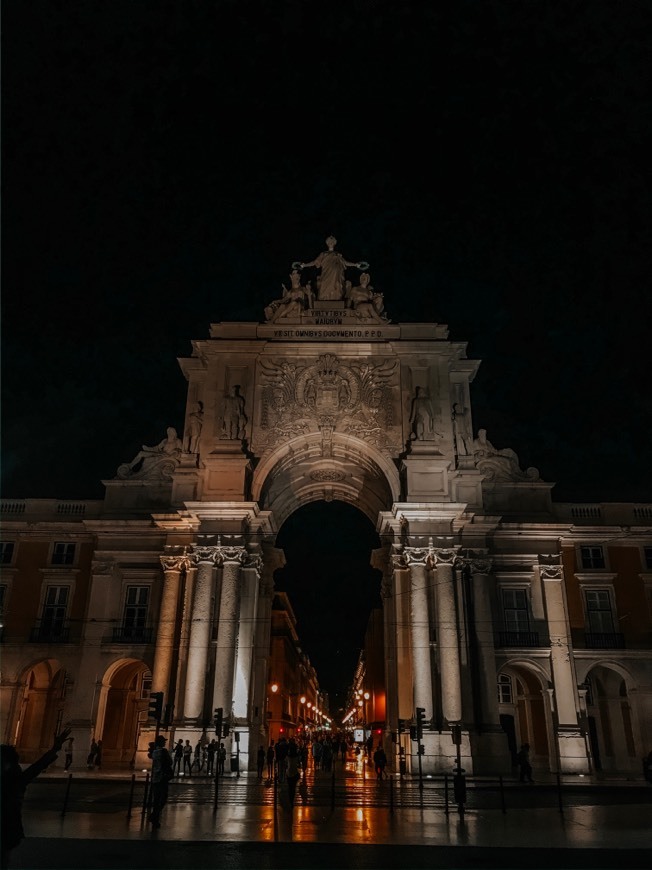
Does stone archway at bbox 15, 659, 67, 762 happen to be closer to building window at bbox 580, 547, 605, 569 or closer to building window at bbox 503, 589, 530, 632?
building window at bbox 503, 589, 530, 632

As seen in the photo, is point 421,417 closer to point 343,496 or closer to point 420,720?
point 343,496

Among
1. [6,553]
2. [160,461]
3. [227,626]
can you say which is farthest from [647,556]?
[6,553]

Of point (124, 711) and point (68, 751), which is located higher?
point (124, 711)

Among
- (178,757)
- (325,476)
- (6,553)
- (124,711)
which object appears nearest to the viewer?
(178,757)

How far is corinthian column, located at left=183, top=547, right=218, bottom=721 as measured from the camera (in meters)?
31.3

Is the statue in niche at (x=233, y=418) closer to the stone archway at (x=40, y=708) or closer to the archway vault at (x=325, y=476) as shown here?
the archway vault at (x=325, y=476)

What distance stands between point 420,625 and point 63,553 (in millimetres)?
20301

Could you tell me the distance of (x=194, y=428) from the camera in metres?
37.7

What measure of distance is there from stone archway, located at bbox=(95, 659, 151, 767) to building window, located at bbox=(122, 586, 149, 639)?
8.43 ft

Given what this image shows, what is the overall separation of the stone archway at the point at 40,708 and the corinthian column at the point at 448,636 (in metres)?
19.7

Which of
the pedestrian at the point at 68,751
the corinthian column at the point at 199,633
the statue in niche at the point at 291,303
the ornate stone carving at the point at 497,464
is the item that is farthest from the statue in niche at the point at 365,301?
the pedestrian at the point at 68,751

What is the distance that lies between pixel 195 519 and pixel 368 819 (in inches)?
838

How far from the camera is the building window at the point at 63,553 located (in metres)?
38.4

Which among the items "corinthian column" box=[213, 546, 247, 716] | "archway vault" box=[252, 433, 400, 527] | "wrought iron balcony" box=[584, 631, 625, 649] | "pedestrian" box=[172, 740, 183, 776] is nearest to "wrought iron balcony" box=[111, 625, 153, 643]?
"corinthian column" box=[213, 546, 247, 716]
